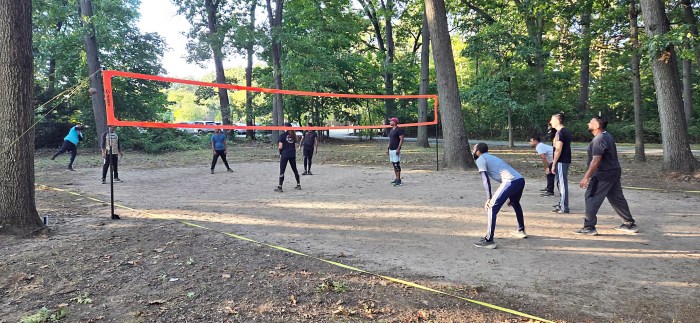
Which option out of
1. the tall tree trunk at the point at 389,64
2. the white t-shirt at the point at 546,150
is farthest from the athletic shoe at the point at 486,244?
the tall tree trunk at the point at 389,64

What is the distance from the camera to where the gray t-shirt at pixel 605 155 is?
5633 mm

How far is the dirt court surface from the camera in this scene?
357 centimetres

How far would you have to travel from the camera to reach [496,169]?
5.33 meters

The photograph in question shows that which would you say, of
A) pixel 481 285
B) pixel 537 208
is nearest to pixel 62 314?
pixel 481 285

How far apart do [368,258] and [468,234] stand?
178 centimetres

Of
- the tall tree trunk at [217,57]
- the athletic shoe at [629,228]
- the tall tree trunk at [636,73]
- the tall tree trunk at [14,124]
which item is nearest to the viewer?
the tall tree trunk at [14,124]

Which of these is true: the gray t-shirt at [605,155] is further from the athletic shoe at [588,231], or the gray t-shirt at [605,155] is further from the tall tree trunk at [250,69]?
the tall tree trunk at [250,69]

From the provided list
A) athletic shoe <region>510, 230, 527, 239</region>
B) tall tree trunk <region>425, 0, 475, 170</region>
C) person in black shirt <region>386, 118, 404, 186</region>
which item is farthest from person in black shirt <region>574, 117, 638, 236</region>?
tall tree trunk <region>425, 0, 475, 170</region>

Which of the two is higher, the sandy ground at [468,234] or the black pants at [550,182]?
the black pants at [550,182]

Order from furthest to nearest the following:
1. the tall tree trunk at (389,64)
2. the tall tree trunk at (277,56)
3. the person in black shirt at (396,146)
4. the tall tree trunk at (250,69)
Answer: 1. the tall tree trunk at (389,64)
2. the tall tree trunk at (277,56)
3. the tall tree trunk at (250,69)
4. the person in black shirt at (396,146)

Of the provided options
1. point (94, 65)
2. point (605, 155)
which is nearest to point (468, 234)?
point (605, 155)

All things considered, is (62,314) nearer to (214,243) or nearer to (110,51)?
(214,243)

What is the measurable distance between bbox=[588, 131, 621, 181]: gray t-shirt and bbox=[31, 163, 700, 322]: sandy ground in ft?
2.75

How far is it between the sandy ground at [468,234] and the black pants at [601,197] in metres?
0.27
